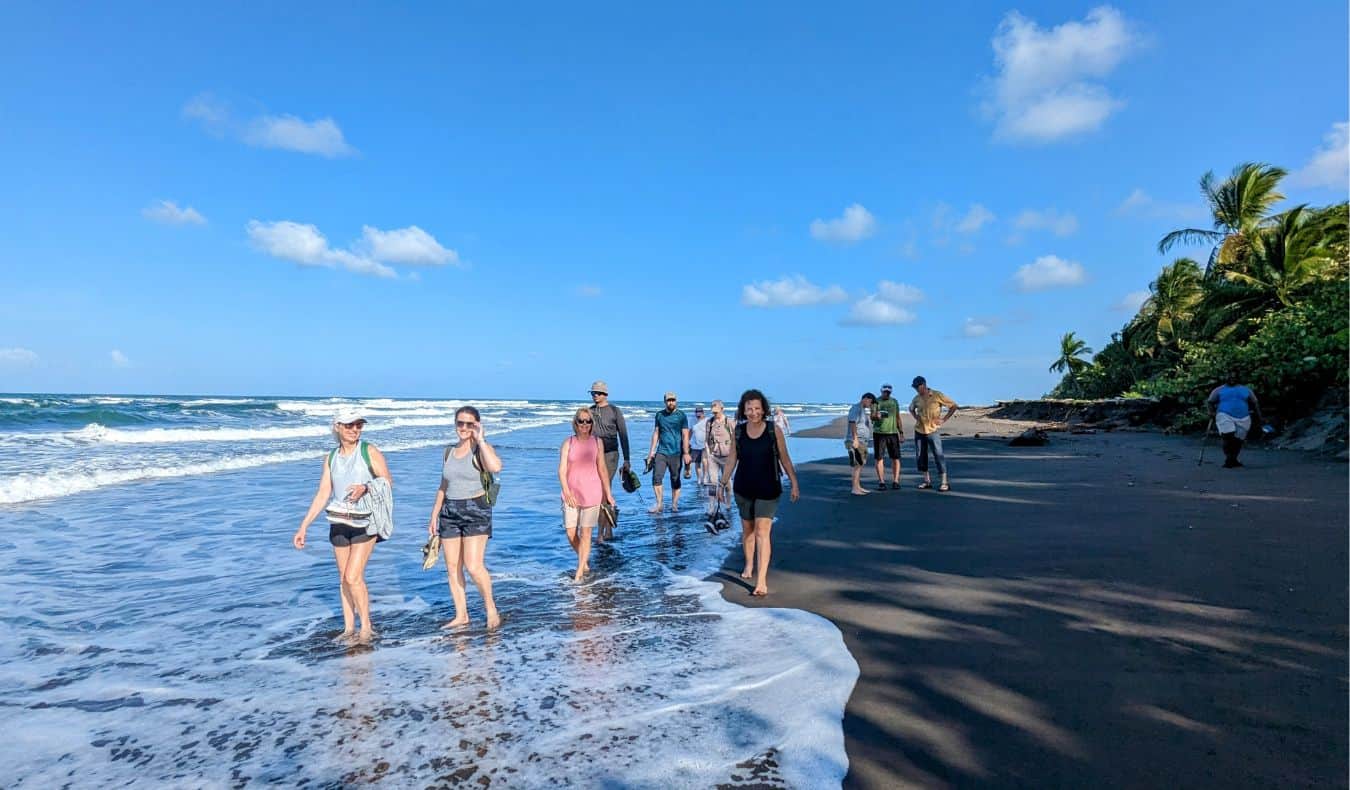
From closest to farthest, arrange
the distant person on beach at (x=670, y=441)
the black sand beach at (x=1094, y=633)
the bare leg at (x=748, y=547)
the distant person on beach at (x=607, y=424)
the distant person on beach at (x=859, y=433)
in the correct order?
the black sand beach at (x=1094, y=633) < the bare leg at (x=748, y=547) < the distant person on beach at (x=607, y=424) < the distant person on beach at (x=670, y=441) < the distant person on beach at (x=859, y=433)

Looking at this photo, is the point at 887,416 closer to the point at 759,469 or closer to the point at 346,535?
the point at 759,469

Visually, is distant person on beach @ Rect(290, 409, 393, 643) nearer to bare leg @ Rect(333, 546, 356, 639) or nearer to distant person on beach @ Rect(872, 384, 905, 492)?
bare leg @ Rect(333, 546, 356, 639)

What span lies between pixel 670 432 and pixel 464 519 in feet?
17.4

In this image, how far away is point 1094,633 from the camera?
13.9 ft

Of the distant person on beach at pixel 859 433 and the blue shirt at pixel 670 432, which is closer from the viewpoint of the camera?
the blue shirt at pixel 670 432

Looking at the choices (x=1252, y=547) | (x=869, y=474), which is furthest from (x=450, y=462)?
(x=869, y=474)

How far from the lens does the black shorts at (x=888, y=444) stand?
37.9 ft

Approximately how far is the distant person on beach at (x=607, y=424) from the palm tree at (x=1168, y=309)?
3514 cm

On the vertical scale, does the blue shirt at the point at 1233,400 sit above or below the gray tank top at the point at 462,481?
above

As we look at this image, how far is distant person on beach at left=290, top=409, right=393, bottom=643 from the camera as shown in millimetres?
5070

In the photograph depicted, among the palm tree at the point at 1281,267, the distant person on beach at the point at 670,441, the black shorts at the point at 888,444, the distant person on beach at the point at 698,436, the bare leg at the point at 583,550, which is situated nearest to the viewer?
the bare leg at the point at 583,550

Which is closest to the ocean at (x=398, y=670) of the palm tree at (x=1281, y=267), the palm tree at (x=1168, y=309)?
the palm tree at (x=1281, y=267)

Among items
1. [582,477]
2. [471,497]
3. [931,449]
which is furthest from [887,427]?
[471,497]

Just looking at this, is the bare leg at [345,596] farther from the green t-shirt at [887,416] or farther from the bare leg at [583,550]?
the green t-shirt at [887,416]
